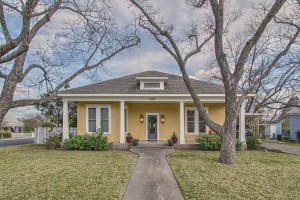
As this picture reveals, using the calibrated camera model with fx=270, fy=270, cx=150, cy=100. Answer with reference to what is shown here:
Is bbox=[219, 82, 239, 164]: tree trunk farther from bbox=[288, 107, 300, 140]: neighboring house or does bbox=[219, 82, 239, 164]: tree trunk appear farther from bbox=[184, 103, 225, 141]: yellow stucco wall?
bbox=[288, 107, 300, 140]: neighboring house

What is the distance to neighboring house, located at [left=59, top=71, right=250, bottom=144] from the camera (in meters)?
17.2

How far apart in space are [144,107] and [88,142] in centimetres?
496

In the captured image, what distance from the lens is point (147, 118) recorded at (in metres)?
19.5

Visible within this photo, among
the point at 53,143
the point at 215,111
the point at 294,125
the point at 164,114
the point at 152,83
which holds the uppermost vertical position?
the point at 152,83

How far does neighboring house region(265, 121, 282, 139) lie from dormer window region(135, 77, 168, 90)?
90.6 feet

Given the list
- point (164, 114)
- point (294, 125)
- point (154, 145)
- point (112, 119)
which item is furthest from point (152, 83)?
point (294, 125)

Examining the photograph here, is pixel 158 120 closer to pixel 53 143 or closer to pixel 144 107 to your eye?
pixel 144 107

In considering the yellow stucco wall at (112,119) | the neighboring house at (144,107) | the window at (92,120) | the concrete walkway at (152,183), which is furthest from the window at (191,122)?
the concrete walkway at (152,183)

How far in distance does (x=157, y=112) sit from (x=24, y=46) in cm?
1575

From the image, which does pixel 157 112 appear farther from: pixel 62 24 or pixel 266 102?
pixel 266 102

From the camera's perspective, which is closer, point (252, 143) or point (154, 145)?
point (154, 145)

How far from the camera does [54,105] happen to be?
27.4 metres

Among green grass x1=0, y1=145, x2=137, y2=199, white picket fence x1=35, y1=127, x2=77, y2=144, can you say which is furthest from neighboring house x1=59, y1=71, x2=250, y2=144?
green grass x1=0, y1=145, x2=137, y2=199

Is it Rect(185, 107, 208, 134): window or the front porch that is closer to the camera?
the front porch
